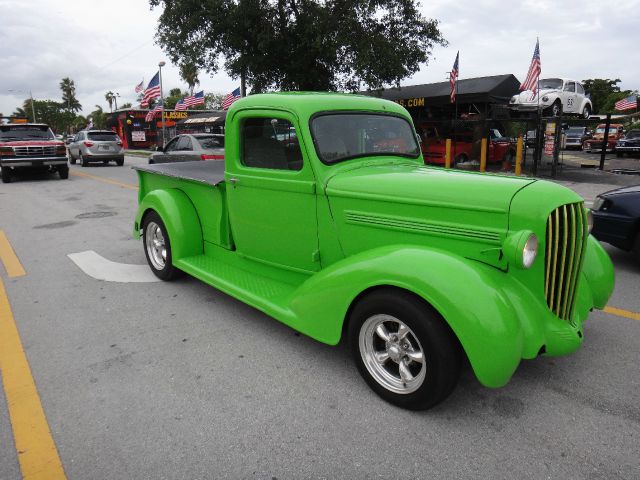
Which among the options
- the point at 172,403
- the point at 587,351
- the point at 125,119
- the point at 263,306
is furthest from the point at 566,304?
the point at 125,119

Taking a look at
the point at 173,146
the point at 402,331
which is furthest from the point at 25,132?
the point at 402,331

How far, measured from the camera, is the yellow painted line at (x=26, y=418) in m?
2.18

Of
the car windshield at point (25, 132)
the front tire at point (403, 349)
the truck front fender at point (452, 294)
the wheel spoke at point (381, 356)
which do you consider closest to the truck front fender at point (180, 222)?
the truck front fender at point (452, 294)

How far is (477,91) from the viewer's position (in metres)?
19.2

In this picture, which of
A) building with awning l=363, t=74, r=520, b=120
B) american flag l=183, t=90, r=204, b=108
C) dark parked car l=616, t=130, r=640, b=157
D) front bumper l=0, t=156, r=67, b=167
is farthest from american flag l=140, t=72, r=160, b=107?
dark parked car l=616, t=130, r=640, b=157

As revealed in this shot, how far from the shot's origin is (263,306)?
332 centimetres

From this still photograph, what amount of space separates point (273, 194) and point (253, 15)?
51.6 ft

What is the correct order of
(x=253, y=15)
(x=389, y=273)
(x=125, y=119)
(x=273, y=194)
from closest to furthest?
(x=389, y=273), (x=273, y=194), (x=253, y=15), (x=125, y=119)

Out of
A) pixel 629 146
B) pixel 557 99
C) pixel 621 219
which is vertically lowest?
pixel 621 219

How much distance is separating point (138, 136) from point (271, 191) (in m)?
40.0

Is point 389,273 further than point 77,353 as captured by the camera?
No

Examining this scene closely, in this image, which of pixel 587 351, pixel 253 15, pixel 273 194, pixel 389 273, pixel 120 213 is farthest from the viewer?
pixel 253 15

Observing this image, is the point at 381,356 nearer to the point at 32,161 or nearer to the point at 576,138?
the point at 32,161

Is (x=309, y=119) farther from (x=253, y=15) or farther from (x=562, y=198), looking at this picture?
(x=253, y=15)
